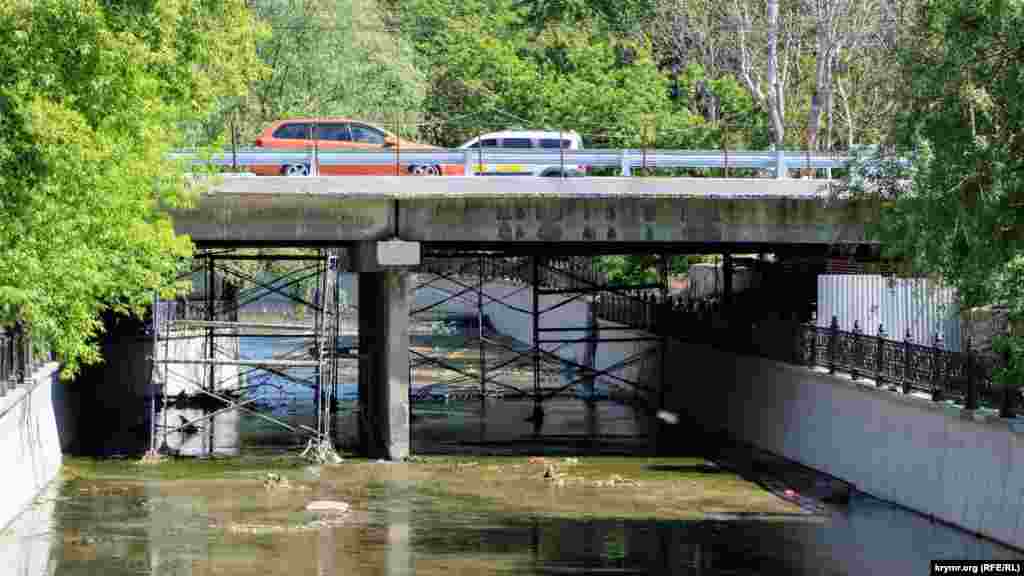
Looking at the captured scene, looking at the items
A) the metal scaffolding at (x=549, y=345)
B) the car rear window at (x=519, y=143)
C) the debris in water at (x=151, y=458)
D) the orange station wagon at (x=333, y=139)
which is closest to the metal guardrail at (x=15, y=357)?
the debris in water at (x=151, y=458)

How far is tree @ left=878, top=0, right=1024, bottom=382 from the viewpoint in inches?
814

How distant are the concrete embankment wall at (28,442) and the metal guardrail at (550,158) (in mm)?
6389

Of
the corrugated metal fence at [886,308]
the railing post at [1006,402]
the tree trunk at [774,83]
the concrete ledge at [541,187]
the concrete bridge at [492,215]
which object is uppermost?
the tree trunk at [774,83]

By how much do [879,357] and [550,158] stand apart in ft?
34.7

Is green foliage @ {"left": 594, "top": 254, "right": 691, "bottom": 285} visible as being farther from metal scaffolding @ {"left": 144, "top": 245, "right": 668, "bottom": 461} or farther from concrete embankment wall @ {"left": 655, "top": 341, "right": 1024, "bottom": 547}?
concrete embankment wall @ {"left": 655, "top": 341, "right": 1024, "bottom": 547}

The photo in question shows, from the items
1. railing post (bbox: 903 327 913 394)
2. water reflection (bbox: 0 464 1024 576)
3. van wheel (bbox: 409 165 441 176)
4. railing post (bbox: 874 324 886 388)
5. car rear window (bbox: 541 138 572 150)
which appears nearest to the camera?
water reflection (bbox: 0 464 1024 576)

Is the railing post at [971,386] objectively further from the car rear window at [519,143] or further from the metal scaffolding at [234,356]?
the car rear window at [519,143]

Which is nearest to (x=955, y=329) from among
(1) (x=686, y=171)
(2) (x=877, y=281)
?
(2) (x=877, y=281)

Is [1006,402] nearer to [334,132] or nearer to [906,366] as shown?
[906,366]

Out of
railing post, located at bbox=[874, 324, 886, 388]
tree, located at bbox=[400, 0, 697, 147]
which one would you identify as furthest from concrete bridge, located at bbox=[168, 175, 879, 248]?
tree, located at bbox=[400, 0, 697, 147]

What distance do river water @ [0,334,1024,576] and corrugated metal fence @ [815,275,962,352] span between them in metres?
3.16

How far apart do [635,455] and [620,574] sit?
46.4ft

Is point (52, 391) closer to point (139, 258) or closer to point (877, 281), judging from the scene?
point (139, 258)

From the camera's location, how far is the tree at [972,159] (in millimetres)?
20688
